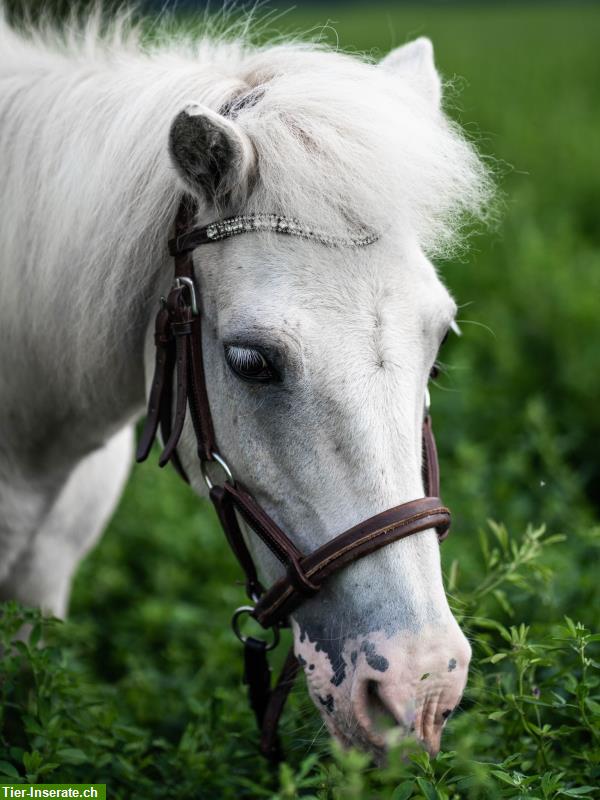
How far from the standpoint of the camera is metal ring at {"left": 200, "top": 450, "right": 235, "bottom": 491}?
210 centimetres

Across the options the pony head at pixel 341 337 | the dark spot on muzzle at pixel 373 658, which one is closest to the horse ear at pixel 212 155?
the pony head at pixel 341 337

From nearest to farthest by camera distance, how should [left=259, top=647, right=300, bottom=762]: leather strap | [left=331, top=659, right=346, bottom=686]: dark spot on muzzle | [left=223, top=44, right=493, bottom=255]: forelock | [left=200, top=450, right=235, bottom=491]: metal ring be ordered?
[left=331, top=659, right=346, bottom=686]: dark spot on muzzle → [left=223, top=44, right=493, bottom=255]: forelock → [left=200, top=450, right=235, bottom=491]: metal ring → [left=259, top=647, right=300, bottom=762]: leather strap

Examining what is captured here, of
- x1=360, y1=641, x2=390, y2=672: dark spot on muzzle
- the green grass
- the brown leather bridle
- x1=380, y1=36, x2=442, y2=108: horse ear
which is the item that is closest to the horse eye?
the brown leather bridle

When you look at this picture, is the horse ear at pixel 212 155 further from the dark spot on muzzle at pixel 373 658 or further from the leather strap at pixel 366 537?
the dark spot on muzzle at pixel 373 658

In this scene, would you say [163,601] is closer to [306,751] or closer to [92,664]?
[92,664]

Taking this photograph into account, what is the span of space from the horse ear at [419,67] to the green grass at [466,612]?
3.2 inches

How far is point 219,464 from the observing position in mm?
2154

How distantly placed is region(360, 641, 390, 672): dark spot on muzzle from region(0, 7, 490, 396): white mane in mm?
986

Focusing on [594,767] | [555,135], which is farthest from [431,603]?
[555,135]

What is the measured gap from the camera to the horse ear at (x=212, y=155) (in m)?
1.93

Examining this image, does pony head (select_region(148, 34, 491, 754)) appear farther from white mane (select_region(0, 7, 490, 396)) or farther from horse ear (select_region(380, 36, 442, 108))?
horse ear (select_region(380, 36, 442, 108))

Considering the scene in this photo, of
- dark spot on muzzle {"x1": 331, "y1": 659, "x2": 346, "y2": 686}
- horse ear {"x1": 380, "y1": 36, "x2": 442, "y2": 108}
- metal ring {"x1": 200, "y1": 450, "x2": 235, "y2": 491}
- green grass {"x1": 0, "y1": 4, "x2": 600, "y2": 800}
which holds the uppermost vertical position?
horse ear {"x1": 380, "y1": 36, "x2": 442, "y2": 108}

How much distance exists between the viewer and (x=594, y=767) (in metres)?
1.96

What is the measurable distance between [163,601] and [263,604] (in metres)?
2.32
